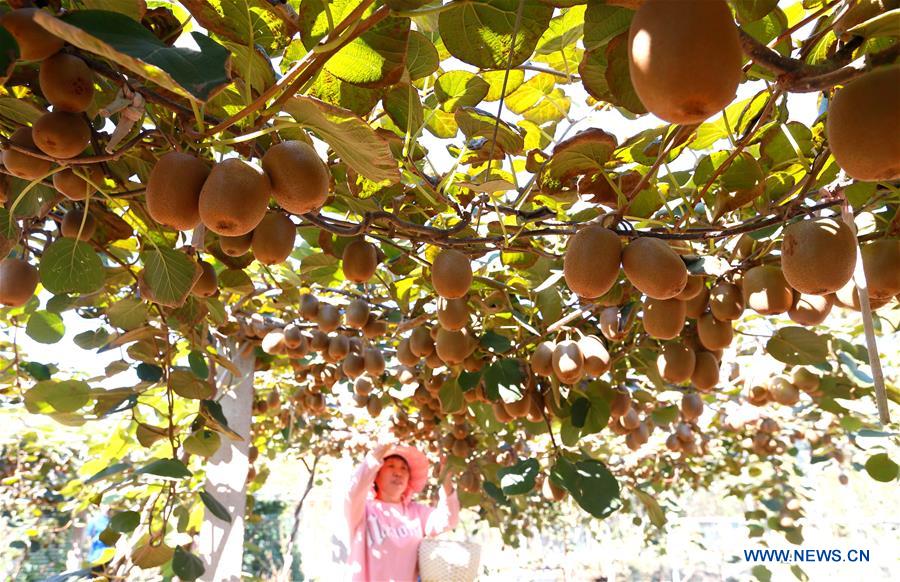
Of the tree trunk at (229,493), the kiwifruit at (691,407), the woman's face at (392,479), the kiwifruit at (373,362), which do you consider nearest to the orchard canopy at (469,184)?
the kiwifruit at (373,362)

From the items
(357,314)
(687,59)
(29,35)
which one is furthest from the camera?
(357,314)

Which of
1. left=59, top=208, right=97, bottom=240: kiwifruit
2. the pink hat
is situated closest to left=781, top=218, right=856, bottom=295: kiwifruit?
left=59, top=208, right=97, bottom=240: kiwifruit

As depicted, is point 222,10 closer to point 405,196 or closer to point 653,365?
point 405,196

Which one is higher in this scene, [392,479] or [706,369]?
[706,369]

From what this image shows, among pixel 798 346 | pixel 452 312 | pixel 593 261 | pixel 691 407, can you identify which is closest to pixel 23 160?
pixel 593 261

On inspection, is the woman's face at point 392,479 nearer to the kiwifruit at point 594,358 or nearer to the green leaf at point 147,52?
the kiwifruit at point 594,358

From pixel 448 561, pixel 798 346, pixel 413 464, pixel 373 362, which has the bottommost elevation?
pixel 448 561

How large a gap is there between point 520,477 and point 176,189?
1.21 metres

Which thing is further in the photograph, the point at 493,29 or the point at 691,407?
the point at 691,407

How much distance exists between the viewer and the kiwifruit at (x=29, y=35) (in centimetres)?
57

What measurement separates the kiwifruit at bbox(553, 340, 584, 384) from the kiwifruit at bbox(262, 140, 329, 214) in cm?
88

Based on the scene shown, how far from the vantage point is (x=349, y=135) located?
68cm

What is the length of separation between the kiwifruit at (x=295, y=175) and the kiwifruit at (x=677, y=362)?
101 centimetres

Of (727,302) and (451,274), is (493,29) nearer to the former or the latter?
(451,274)
